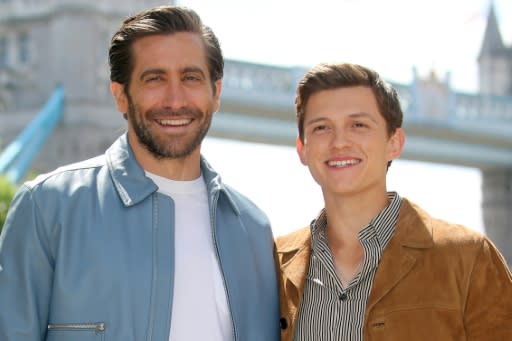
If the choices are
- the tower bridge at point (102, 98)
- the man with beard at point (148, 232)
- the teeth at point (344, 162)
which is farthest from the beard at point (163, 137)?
the tower bridge at point (102, 98)

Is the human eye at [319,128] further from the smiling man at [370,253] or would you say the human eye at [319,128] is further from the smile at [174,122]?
the smile at [174,122]

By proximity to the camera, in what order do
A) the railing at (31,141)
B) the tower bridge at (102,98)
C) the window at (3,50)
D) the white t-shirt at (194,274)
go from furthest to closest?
the window at (3,50) → the tower bridge at (102,98) → the railing at (31,141) → the white t-shirt at (194,274)

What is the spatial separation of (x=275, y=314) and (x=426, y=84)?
87.7 feet

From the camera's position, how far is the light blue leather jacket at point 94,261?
3352 mm

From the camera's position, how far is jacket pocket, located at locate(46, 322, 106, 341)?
11.0ft

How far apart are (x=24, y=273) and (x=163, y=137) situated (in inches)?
32.1

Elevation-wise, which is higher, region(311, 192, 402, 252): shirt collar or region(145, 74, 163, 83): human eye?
region(145, 74, 163, 83): human eye

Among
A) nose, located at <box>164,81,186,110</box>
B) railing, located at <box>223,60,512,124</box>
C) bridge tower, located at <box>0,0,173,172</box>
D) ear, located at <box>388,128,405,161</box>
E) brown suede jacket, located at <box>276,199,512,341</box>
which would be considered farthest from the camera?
bridge tower, located at <box>0,0,173,172</box>

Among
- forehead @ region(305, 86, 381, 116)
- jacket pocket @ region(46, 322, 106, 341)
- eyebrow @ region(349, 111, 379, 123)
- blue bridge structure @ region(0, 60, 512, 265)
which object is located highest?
forehead @ region(305, 86, 381, 116)

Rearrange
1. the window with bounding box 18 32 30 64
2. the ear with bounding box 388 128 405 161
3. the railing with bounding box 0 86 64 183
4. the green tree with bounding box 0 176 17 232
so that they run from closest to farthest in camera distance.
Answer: the ear with bounding box 388 128 405 161
the green tree with bounding box 0 176 17 232
the railing with bounding box 0 86 64 183
the window with bounding box 18 32 30 64

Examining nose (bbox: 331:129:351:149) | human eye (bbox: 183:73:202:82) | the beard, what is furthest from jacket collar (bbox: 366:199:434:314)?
human eye (bbox: 183:73:202:82)

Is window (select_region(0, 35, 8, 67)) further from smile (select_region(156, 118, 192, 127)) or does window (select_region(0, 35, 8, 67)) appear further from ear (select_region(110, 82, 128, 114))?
smile (select_region(156, 118, 192, 127))

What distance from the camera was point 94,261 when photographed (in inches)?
134

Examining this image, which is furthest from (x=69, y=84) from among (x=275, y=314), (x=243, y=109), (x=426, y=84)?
(x=275, y=314)
